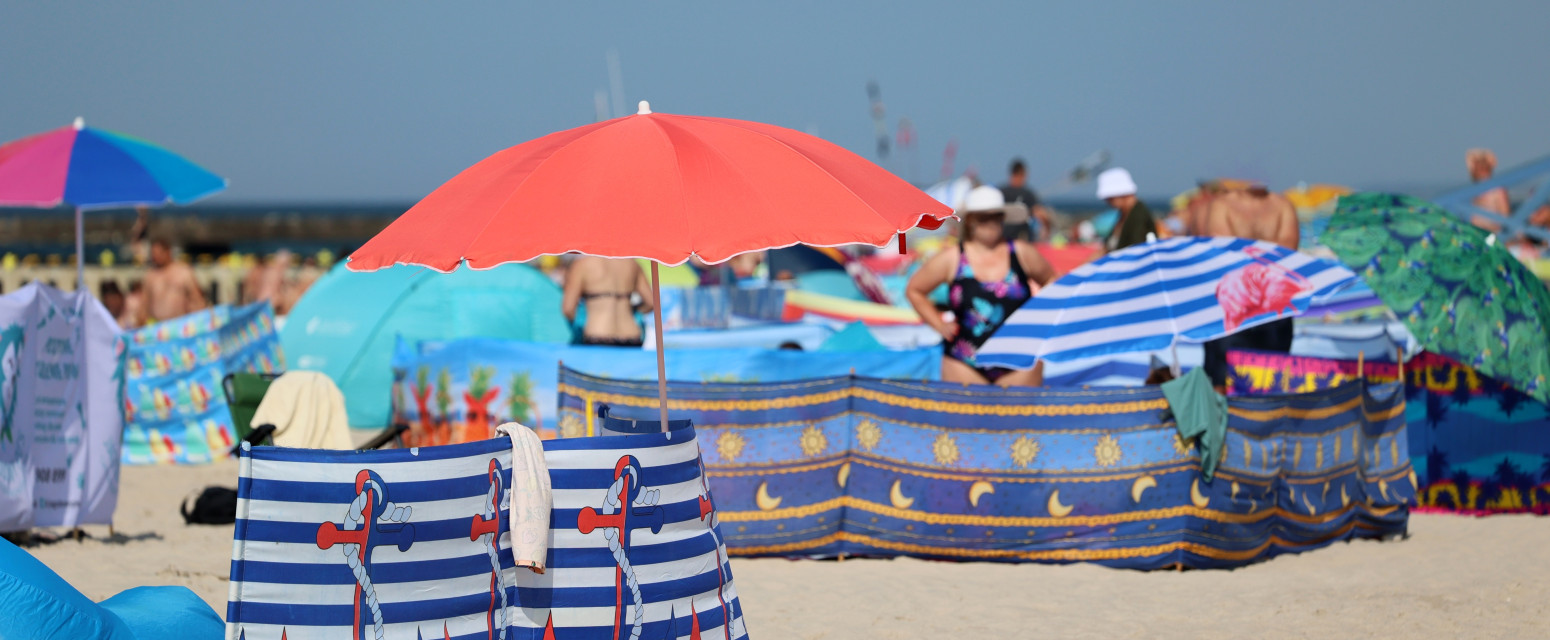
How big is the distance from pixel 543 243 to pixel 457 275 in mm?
8320

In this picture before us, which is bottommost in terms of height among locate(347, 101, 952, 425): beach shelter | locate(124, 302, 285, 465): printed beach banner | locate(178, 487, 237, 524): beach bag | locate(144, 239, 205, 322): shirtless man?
locate(178, 487, 237, 524): beach bag

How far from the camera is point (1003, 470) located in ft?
→ 18.4

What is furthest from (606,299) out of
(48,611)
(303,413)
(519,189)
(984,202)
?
(48,611)

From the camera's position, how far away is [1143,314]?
226 inches

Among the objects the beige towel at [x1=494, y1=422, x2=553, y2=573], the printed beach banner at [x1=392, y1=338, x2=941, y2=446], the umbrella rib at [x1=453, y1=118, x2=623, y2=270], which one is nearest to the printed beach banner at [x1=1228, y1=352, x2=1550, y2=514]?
the printed beach banner at [x1=392, y1=338, x2=941, y2=446]

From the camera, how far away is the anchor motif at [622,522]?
3258mm

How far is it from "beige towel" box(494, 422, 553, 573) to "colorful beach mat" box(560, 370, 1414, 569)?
2.58 m

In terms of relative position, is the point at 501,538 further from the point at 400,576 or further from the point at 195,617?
the point at 195,617

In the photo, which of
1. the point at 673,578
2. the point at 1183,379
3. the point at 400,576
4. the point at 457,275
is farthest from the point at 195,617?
the point at 457,275

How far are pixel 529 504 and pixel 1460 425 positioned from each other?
524cm

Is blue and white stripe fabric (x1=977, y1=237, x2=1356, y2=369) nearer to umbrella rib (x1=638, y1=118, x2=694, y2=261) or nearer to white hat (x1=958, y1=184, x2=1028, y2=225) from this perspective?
white hat (x1=958, y1=184, x2=1028, y2=225)

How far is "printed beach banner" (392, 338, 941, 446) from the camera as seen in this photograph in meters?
7.08

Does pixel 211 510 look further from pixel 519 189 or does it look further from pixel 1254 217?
pixel 1254 217

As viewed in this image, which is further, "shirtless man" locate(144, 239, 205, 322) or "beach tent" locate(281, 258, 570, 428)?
"shirtless man" locate(144, 239, 205, 322)
